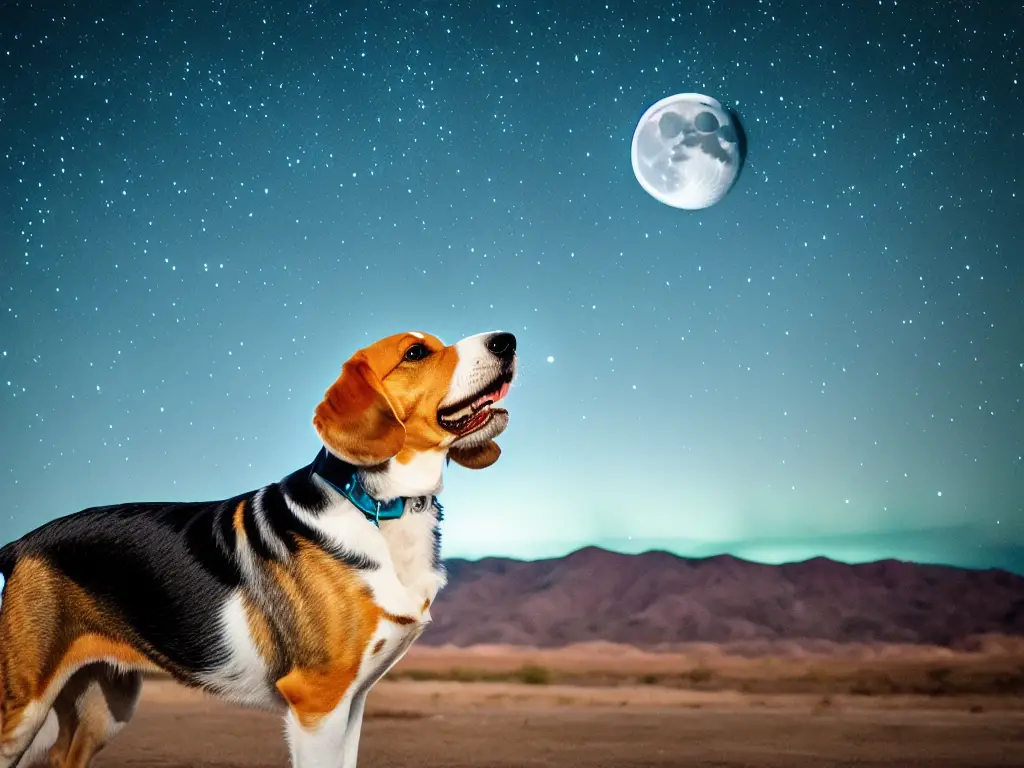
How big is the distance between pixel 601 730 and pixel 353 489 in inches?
93.6

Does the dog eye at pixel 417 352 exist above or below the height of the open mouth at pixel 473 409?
above

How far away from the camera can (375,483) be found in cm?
213

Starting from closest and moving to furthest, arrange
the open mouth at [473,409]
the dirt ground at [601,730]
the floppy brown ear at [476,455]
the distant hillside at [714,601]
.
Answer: the open mouth at [473,409], the floppy brown ear at [476,455], the dirt ground at [601,730], the distant hillside at [714,601]

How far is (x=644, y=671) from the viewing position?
4.88 meters

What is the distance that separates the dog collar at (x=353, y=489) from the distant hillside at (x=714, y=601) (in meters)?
2.51

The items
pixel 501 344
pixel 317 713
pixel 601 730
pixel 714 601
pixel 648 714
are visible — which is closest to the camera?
pixel 317 713

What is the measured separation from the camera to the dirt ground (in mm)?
3516

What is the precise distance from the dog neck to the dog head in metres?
0.02

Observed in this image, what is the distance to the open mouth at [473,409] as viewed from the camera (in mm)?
2221

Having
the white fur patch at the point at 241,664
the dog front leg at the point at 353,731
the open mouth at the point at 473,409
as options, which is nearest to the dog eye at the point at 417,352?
the open mouth at the point at 473,409

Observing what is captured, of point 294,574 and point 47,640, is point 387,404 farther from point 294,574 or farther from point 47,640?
point 47,640

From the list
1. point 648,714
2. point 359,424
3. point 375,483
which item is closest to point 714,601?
point 648,714

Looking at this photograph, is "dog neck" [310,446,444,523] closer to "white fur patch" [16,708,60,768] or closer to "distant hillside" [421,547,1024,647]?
"white fur patch" [16,708,60,768]

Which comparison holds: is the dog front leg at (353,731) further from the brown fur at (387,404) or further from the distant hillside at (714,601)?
the distant hillside at (714,601)
